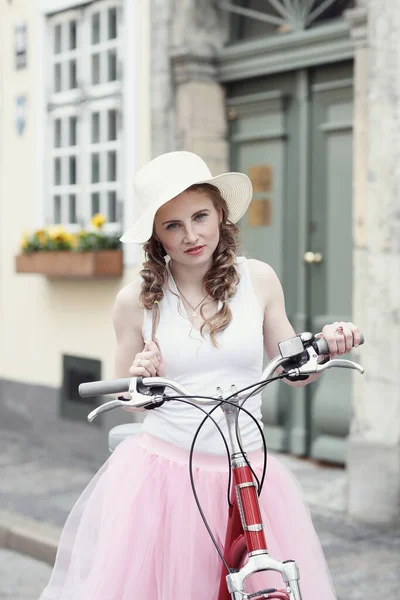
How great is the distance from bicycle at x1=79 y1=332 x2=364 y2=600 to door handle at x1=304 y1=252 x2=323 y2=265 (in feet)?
14.6

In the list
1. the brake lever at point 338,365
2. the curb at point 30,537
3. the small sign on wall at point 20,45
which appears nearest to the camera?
the brake lever at point 338,365

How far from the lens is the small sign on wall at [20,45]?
30.2 feet

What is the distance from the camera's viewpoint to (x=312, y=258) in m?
7.25

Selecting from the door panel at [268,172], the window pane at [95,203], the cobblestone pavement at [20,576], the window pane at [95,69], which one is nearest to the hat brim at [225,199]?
the cobblestone pavement at [20,576]

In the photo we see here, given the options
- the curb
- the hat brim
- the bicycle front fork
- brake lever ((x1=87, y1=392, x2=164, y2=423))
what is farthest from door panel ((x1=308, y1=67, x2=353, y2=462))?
brake lever ((x1=87, y1=392, x2=164, y2=423))

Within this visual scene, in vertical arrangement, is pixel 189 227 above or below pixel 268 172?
below

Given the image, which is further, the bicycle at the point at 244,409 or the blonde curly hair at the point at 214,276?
the blonde curly hair at the point at 214,276

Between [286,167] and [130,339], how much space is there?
446cm

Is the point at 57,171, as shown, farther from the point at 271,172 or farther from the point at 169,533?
the point at 169,533

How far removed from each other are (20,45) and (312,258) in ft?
11.6

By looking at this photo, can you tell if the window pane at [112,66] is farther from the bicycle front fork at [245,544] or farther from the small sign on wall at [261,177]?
the bicycle front fork at [245,544]

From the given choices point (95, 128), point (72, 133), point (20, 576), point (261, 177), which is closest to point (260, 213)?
point (261, 177)

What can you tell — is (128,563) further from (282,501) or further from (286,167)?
(286,167)

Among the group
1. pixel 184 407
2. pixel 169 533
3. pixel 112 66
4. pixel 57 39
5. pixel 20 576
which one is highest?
pixel 57 39
